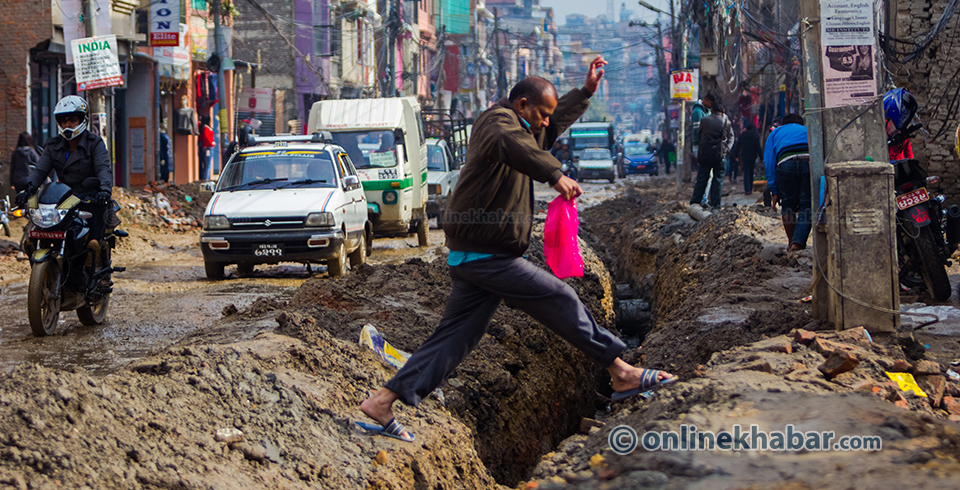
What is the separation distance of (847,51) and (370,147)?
35.3 feet

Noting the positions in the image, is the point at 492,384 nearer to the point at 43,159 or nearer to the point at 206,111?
the point at 43,159

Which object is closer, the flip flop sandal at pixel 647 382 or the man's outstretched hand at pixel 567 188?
the man's outstretched hand at pixel 567 188

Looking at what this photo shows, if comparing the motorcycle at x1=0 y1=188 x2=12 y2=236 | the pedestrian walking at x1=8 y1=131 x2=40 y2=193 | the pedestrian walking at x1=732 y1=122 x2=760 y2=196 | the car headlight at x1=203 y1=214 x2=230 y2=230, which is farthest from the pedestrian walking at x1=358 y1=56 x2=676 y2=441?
the pedestrian walking at x1=732 y1=122 x2=760 y2=196

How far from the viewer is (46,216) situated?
7.88m

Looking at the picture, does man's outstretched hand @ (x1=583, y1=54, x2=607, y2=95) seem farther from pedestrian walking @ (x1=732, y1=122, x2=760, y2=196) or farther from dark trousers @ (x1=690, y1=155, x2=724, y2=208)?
pedestrian walking @ (x1=732, y1=122, x2=760, y2=196)

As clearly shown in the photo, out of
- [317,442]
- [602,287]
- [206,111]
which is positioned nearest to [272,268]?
[602,287]

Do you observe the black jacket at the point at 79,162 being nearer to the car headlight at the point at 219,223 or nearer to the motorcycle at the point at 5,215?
the car headlight at the point at 219,223

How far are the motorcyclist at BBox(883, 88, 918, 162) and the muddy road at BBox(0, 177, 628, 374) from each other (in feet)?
17.7

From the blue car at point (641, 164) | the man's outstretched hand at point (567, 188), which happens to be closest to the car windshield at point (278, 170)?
the man's outstretched hand at point (567, 188)

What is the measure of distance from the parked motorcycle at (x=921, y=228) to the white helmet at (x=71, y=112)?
683cm

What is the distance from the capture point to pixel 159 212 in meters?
20.0

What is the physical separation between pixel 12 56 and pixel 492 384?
1742 centimetres

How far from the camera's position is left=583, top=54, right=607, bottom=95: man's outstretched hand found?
4691 millimetres

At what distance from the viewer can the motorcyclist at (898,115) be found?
776cm
